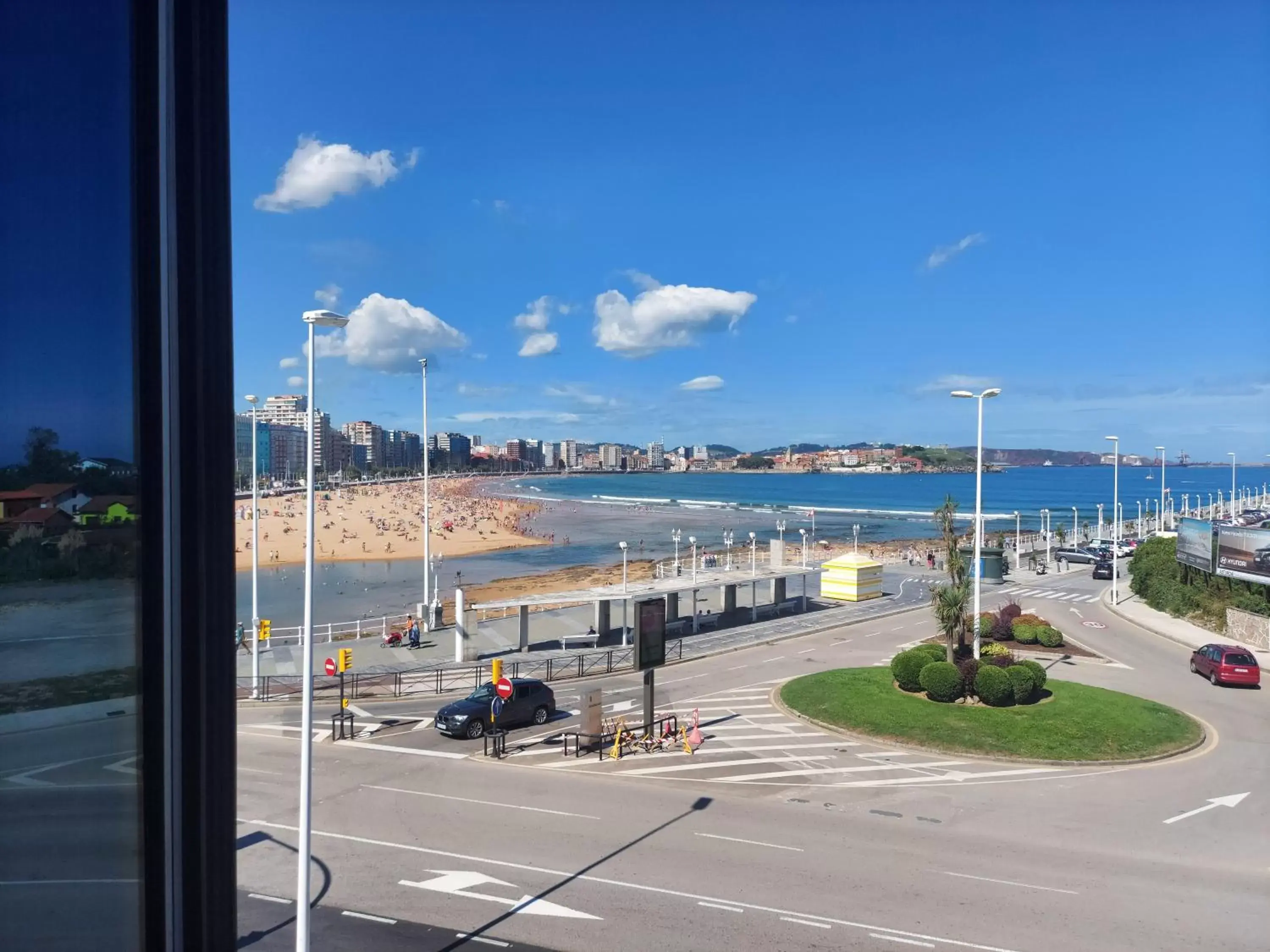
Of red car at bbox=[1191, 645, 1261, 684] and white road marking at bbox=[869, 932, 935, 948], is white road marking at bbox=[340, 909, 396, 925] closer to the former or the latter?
white road marking at bbox=[869, 932, 935, 948]

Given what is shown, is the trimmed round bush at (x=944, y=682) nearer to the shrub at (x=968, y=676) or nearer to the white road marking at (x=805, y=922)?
the shrub at (x=968, y=676)

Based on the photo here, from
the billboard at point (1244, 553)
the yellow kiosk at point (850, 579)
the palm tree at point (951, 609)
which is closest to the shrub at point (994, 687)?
the palm tree at point (951, 609)

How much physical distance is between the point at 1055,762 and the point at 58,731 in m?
18.4

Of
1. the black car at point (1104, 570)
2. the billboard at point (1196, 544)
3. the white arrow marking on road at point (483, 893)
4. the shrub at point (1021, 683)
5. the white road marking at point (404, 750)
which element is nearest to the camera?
the white arrow marking on road at point (483, 893)

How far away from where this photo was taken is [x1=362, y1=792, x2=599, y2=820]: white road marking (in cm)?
1391

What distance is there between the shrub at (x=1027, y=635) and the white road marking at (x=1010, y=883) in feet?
61.2

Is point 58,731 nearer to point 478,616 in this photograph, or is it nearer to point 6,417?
point 6,417

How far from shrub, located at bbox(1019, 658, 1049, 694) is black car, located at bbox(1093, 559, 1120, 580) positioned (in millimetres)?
31583

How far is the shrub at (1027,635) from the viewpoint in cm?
2817

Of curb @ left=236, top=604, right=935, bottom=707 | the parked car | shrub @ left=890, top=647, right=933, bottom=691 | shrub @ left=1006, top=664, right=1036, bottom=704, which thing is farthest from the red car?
the parked car

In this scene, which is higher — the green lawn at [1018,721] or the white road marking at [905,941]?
the white road marking at [905,941]

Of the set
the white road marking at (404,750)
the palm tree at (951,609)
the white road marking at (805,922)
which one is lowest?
the white road marking at (404,750)

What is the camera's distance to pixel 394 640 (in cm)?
2811

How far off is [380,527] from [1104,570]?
212 ft
